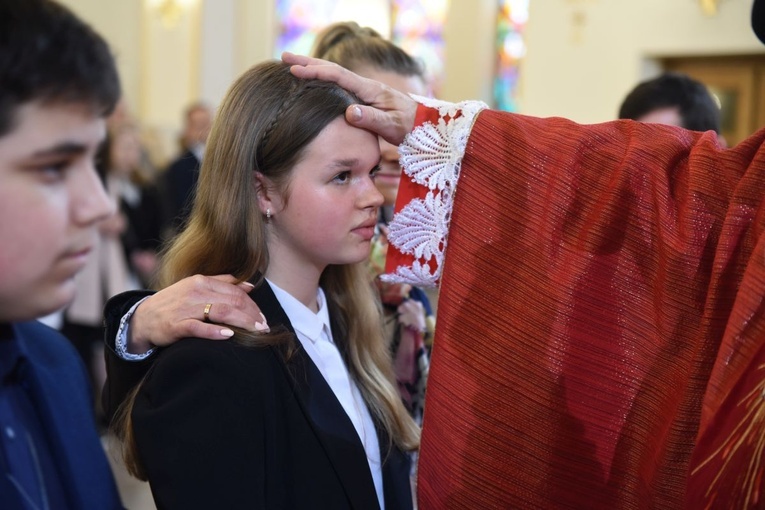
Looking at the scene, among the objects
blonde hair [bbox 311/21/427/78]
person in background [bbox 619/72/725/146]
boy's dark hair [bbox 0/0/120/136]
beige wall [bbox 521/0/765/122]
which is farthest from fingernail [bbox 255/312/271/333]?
beige wall [bbox 521/0/765/122]

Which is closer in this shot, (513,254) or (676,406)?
(676,406)

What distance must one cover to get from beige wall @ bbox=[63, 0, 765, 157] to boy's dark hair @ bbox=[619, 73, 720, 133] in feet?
14.3

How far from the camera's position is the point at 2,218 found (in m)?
A: 1.05

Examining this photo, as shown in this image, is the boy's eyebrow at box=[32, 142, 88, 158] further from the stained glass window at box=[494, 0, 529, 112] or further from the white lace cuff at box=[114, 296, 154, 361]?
the stained glass window at box=[494, 0, 529, 112]

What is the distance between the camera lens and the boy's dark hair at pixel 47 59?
1.05 metres

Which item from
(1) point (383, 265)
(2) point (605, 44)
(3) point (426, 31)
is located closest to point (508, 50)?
(3) point (426, 31)

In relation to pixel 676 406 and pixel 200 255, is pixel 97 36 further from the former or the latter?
pixel 676 406

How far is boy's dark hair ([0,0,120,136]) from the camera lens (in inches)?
41.3

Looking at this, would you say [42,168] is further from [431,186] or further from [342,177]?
[431,186]

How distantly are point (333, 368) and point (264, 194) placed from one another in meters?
0.38

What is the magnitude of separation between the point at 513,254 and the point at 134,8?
893 cm

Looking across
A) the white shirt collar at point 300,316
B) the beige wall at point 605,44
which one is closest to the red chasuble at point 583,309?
the white shirt collar at point 300,316

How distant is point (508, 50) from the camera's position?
9.41 m

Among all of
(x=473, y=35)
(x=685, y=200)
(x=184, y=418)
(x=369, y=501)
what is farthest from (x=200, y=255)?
(x=473, y=35)
